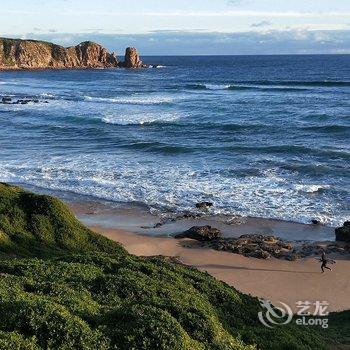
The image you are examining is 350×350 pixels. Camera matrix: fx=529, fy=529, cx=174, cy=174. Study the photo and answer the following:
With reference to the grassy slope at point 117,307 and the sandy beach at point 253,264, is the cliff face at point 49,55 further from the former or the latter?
the grassy slope at point 117,307

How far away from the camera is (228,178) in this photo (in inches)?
1288

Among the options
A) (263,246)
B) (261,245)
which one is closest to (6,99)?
(261,245)

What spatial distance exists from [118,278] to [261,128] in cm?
3818

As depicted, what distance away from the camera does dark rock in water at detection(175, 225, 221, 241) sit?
23266 mm

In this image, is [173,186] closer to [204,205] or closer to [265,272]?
[204,205]

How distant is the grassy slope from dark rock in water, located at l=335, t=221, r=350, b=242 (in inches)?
306

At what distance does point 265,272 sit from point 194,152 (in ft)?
68.3

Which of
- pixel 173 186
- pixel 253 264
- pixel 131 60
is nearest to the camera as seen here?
pixel 253 264

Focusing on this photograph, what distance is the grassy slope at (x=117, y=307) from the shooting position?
845 centimetres

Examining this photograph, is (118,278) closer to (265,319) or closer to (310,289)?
(265,319)

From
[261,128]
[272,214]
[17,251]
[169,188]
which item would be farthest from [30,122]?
[17,251]

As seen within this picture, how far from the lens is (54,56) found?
524 ft

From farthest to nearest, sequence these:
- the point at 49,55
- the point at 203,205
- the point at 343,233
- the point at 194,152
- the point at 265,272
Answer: the point at 49,55, the point at 194,152, the point at 203,205, the point at 343,233, the point at 265,272

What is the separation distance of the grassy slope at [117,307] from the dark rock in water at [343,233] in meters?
7.77
